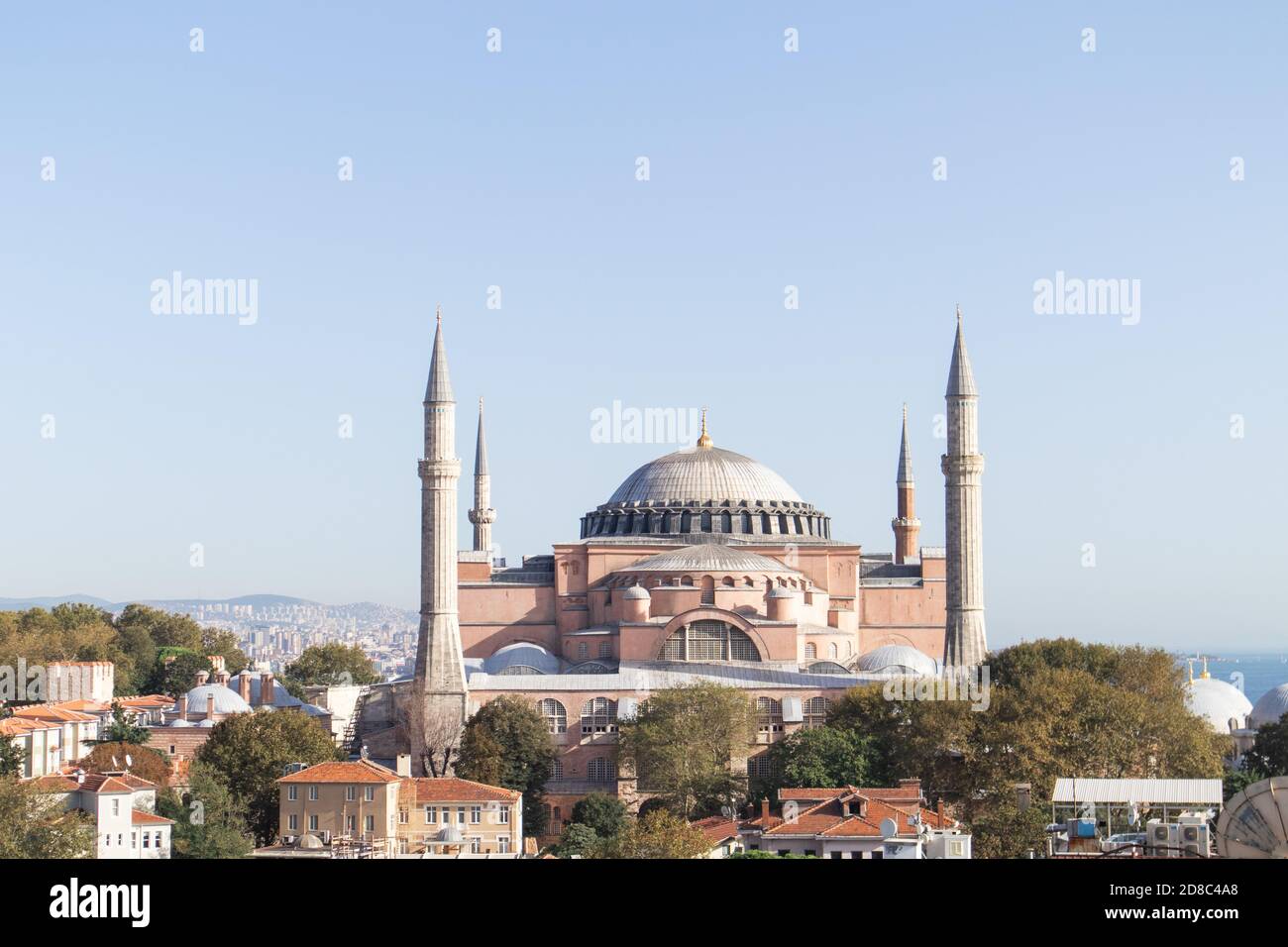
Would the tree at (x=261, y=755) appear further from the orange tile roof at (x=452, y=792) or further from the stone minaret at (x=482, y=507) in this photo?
the stone minaret at (x=482, y=507)

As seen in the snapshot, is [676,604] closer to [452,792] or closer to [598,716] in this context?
[598,716]

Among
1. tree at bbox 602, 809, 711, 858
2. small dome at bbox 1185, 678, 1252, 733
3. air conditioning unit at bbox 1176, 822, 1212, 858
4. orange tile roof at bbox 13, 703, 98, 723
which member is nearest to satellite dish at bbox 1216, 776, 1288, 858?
air conditioning unit at bbox 1176, 822, 1212, 858

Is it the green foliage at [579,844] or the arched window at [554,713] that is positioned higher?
the arched window at [554,713]

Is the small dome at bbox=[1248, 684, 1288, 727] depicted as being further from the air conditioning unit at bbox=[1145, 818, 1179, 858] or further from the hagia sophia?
the air conditioning unit at bbox=[1145, 818, 1179, 858]

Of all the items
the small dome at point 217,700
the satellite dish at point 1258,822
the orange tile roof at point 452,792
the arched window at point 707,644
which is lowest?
the orange tile roof at point 452,792

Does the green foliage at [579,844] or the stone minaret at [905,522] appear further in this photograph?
the stone minaret at [905,522]

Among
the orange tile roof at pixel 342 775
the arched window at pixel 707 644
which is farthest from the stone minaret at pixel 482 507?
the orange tile roof at pixel 342 775

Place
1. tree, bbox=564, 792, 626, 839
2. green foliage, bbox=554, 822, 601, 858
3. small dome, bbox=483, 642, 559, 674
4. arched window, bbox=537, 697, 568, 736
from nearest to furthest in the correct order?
green foliage, bbox=554, 822, 601, 858 < tree, bbox=564, 792, 626, 839 < arched window, bbox=537, 697, 568, 736 < small dome, bbox=483, 642, 559, 674
